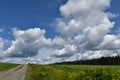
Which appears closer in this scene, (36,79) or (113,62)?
(36,79)

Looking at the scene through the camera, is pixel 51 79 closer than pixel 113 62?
Yes

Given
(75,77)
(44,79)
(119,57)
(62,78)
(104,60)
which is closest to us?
(75,77)

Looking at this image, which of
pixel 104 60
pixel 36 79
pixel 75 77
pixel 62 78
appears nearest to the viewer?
pixel 75 77

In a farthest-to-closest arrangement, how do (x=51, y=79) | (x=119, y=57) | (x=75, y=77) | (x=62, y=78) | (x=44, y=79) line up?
(x=119, y=57)
(x=44, y=79)
(x=51, y=79)
(x=62, y=78)
(x=75, y=77)

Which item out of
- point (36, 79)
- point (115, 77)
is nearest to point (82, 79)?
point (115, 77)

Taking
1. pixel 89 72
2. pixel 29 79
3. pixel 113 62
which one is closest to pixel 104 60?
pixel 113 62

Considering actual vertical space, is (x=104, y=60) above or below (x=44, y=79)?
above

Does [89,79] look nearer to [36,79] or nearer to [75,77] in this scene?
[75,77]

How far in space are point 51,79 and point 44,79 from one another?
206 centimetres

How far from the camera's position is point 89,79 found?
779 inches

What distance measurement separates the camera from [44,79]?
31.9m

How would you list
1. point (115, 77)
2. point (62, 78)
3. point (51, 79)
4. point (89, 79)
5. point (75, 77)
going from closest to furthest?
point (115, 77)
point (89, 79)
point (75, 77)
point (62, 78)
point (51, 79)

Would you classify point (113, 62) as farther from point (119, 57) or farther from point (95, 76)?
point (95, 76)

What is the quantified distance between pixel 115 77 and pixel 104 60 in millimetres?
180482
